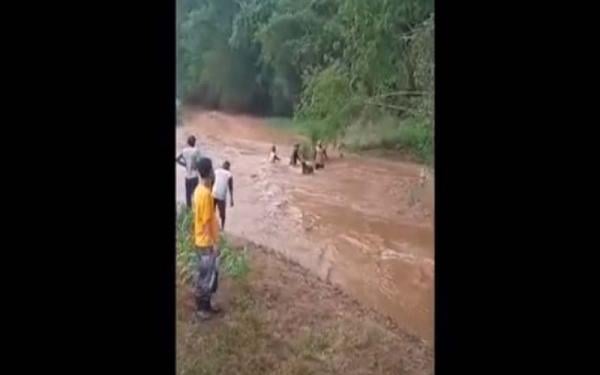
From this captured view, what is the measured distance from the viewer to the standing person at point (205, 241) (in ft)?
6.00

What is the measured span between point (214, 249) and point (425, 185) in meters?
0.51

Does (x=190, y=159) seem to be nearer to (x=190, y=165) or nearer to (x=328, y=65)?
(x=190, y=165)

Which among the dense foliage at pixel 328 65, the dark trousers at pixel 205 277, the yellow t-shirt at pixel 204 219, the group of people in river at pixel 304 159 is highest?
the dense foliage at pixel 328 65

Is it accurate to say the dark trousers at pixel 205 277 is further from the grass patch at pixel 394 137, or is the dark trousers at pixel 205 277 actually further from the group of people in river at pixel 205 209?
the grass patch at pixel 394 137

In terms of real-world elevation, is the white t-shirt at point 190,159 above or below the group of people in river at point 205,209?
above

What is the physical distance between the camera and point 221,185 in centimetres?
185

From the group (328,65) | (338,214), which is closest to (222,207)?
(338,214)

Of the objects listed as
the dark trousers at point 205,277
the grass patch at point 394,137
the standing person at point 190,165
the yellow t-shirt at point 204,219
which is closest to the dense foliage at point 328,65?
the grass patch at point 394,137

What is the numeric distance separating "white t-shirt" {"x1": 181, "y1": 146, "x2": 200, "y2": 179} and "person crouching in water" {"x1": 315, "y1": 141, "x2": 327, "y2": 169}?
0.90ft

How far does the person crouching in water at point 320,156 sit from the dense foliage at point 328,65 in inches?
1.0

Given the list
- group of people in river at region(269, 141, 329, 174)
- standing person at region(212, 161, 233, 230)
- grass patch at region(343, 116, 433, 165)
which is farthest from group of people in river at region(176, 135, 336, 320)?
grass patch at region(343, 116, 433, 165)

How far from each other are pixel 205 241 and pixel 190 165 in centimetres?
18
